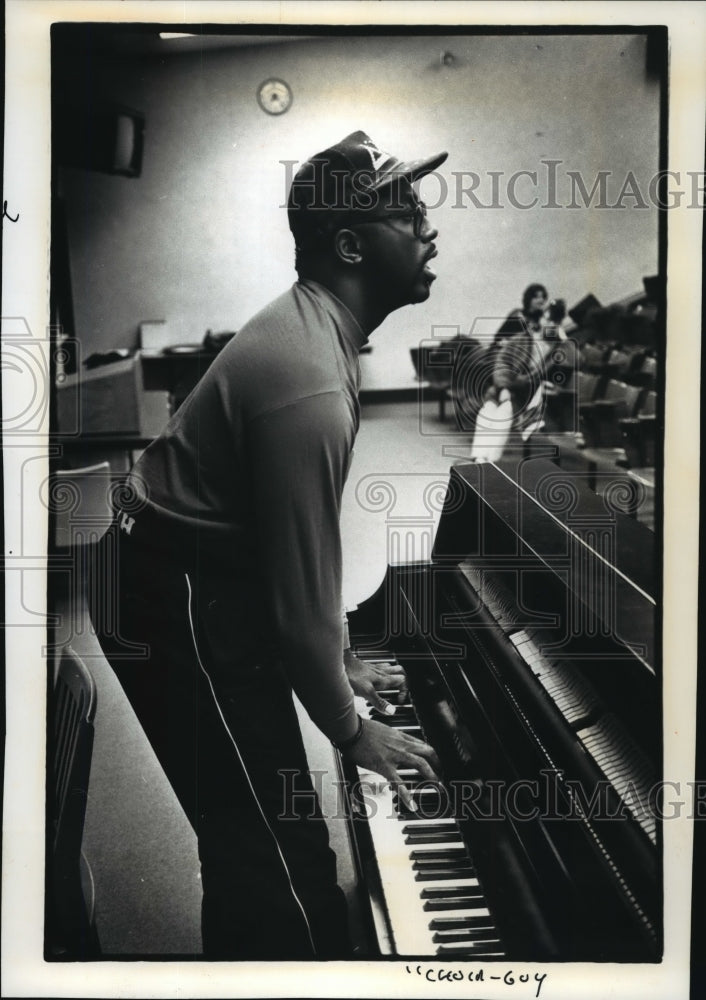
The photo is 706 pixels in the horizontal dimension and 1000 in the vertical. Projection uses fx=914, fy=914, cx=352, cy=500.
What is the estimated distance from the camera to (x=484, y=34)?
2012 millimetres

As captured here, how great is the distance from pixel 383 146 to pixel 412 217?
0.54 feet

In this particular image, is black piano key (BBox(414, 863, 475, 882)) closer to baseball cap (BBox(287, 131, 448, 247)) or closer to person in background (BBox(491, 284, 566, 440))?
person in background (BBox(491, 284, 566, 440))

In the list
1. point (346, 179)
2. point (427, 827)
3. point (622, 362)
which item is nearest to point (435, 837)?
point (427, 827)

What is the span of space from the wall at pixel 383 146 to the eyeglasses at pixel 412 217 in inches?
1.2

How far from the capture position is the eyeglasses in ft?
6.49

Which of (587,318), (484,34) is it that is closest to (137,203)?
(484,34)

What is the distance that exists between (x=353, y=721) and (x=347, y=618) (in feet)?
0.73

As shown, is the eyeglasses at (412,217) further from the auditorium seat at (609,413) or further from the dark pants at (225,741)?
the dark pants at (225,741)

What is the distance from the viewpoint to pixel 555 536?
197cm

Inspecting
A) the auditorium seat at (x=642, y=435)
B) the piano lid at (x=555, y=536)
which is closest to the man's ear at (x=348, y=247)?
the piano lid at (x=555, y=536)

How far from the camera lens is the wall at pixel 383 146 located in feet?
6.53

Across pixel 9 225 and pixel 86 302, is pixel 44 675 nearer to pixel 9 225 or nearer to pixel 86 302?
pixel 86 302

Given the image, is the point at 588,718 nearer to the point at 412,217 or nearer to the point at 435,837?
the point at 435,837

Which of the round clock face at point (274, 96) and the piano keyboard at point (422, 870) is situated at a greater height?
the round clock face at point (274, 96)
